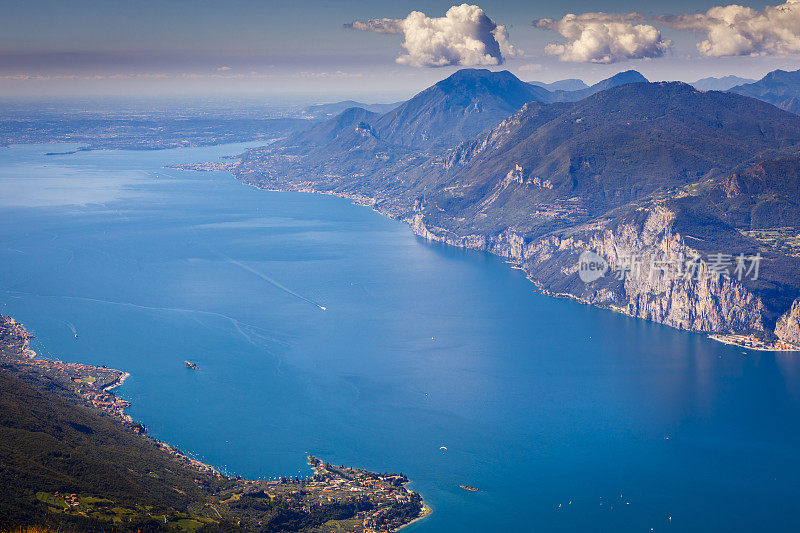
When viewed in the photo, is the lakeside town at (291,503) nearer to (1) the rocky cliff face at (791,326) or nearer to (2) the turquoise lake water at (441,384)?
(2) the turquoise lake water at (441,384)

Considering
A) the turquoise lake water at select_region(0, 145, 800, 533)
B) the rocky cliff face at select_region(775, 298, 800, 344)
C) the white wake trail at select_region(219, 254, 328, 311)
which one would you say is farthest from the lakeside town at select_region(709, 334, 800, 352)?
the white wake trail at select_region(219, 254, 328, 311)

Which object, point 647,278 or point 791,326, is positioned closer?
point 791,326

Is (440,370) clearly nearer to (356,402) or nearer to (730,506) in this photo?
(356,402)

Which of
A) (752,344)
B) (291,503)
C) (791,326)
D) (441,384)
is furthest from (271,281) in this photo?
(791,326)

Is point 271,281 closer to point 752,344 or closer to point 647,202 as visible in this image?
point 752,344

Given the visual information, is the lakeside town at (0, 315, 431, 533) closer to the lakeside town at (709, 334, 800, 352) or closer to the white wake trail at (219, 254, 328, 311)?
the white wake trail at (219, 254, 328, 311)

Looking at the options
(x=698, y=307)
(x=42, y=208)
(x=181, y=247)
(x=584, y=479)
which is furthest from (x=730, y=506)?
(x=42, y=208)
